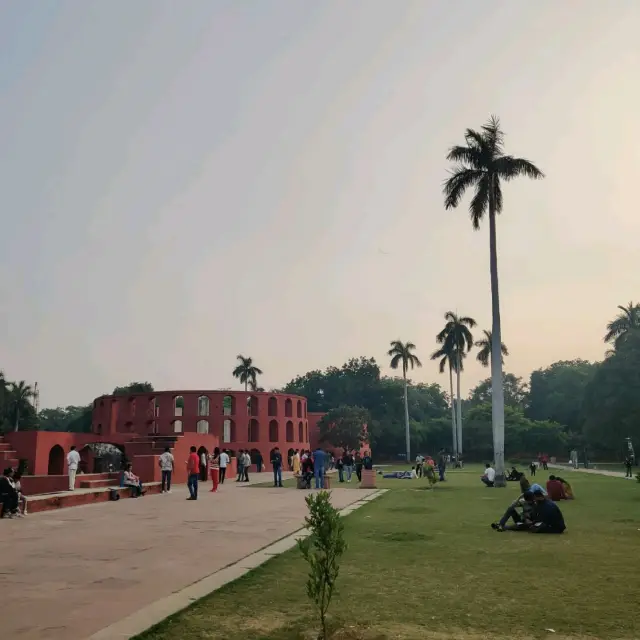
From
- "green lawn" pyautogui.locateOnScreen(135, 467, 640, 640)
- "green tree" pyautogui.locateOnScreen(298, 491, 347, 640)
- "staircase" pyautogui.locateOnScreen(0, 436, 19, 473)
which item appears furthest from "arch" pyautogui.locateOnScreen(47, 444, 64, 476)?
"green tree" pyautogui.locateOnScreen(298, 491, 347, 640)

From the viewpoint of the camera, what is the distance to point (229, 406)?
53156 millimetres

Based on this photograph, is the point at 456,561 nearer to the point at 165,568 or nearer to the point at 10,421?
the point at 165,568

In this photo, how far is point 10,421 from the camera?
81438mm

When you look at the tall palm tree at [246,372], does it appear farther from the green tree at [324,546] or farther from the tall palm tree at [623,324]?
the green tree at [324,546]

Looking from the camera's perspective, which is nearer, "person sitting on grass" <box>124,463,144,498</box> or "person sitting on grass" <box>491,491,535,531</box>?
"person sitting on grass" <box>491,491,535,531</box>

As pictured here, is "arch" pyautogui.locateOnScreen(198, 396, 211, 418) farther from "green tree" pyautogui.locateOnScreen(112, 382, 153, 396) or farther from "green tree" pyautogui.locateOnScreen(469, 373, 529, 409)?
"green tree" pyautogui.locateOnScreen(469, 373, 529, 409)

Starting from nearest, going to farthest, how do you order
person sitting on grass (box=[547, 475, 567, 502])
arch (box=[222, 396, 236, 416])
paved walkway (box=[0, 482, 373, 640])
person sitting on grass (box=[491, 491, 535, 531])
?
paved walkway (box=[0, 482, 373, 640]) < person sitting on grass (box=[491, 491, 535, 531]) < person sitting on grass (box=[547, 475, 567, 502]) < arch (box=[222, 396, 236, 416])

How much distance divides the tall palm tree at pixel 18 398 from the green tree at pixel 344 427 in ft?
138

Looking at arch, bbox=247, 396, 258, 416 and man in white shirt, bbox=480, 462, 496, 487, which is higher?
arch, bbox=247, 396, 258, 416

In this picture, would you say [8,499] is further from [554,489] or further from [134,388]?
[134,388]

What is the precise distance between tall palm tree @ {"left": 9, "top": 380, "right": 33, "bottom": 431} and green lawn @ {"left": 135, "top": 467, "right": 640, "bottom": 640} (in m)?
81.6

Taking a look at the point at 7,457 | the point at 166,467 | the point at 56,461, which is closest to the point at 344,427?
the point at 56,461

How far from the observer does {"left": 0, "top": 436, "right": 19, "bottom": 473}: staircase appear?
27.4 m

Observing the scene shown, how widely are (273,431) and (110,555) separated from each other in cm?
4588
